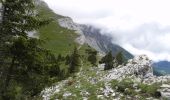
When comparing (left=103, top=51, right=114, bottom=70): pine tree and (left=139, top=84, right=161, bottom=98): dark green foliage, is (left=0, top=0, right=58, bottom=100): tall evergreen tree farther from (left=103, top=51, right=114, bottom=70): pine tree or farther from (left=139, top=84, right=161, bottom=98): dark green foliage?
(left=103, top=51, right=114, bottom=70): pine tree

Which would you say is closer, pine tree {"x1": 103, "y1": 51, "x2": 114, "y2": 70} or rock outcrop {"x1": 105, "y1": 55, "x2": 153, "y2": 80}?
rock outcrop {"x1": 105, "y1": 55, "x2": 153, "y2": 80}

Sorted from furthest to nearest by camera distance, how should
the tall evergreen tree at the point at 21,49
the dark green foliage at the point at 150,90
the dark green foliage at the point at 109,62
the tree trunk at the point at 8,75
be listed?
the dark green foliage at the point at 109,62 → the dark green foliage at the point at 150,90 → the tree trunk at the point at 8,75 → the tall evergreen tree at the point at 21,49

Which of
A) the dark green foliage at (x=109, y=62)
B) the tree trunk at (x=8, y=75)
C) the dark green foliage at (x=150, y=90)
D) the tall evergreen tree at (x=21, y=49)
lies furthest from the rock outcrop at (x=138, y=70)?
the dark green foliage at (x=109, y=62)

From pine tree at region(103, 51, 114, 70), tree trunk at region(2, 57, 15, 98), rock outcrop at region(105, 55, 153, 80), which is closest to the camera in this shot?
tree trunk at region(2, 57, 15, 98)

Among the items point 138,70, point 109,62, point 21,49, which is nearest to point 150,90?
point 138,70

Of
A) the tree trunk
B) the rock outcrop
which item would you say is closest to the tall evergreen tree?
the tree trunk

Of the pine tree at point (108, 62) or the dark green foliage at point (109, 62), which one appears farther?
the dark green foliage at point (109, 62)

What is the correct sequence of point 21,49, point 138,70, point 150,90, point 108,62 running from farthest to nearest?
point 108,62 < point 138,70 < point 150,90 < point 21,49

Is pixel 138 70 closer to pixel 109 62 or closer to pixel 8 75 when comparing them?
pixel 8 75

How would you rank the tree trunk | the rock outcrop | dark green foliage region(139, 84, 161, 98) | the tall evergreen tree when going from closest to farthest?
the tall evergreen tree → the tree trunk → dark green foliage region(139, 84, 161, 98) → the rock outcrop

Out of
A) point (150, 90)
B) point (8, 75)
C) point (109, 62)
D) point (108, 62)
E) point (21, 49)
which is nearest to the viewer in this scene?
point (21, 49)

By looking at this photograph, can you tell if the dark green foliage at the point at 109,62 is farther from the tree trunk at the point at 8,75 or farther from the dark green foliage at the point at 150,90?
the tree trunk at the point at 8,75

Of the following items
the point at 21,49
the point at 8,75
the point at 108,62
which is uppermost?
the point at 21,49

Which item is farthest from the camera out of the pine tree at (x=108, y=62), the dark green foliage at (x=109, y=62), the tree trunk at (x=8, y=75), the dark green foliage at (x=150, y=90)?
the dark green foliage at (x=109, y=62)
